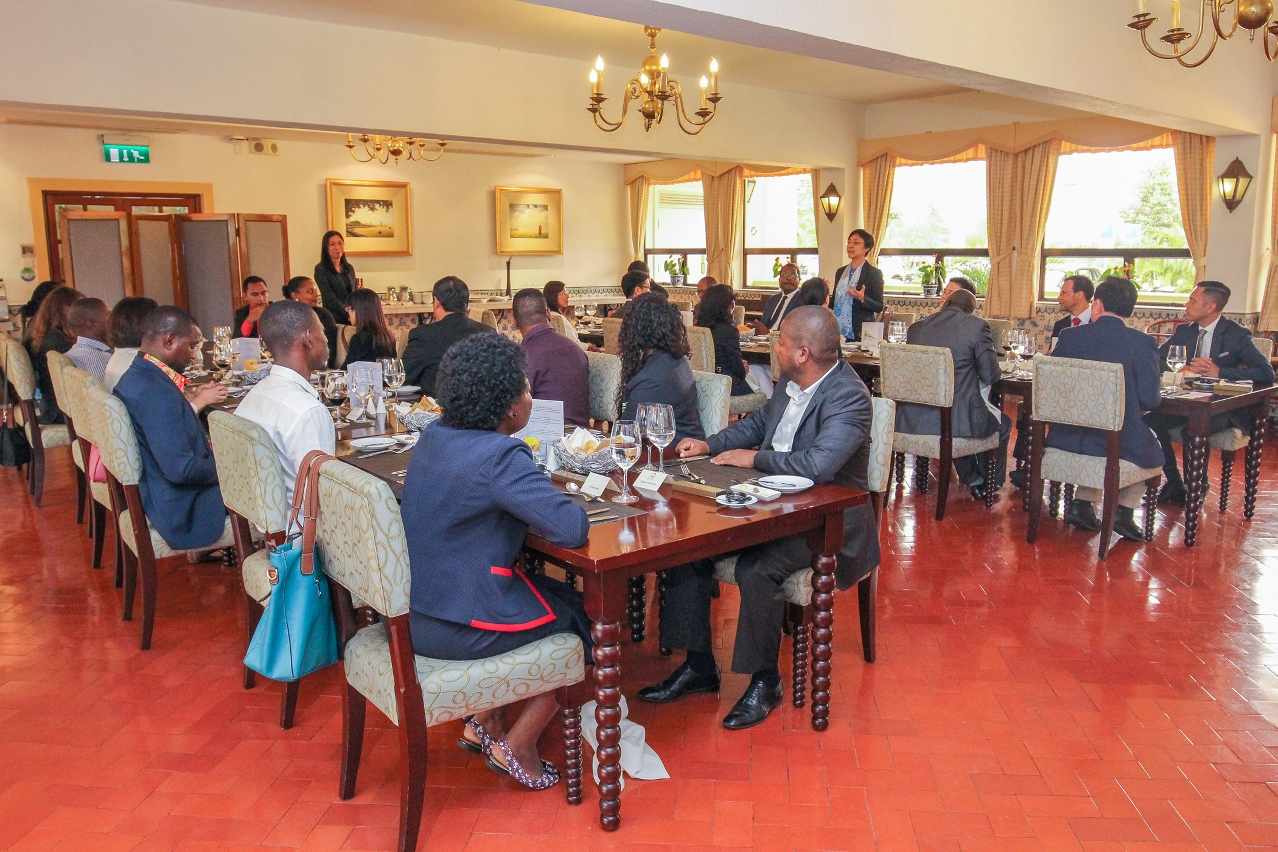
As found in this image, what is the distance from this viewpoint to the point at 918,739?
9.71ft

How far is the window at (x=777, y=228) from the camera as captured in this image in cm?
1158

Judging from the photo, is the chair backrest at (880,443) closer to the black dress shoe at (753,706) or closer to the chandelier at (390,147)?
the black dress shoe at (753,706)

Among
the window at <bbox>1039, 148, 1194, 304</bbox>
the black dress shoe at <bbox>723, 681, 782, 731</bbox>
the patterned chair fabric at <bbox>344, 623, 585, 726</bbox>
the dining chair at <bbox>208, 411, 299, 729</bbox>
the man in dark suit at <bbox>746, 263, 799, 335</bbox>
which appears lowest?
the black dress shoe at <bbox>723, 681, 782, 731</bbox>

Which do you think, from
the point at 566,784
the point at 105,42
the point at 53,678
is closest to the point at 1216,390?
the point at 566,784

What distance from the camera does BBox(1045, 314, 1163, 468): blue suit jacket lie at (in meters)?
4.50

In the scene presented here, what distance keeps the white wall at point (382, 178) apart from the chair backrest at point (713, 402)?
27.0 ft

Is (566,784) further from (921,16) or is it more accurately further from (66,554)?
(921,16)

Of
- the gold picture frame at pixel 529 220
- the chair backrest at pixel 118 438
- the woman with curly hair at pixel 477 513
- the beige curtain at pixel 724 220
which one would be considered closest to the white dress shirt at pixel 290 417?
the chair backrest at pixel 118 438

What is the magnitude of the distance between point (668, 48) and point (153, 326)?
16.2 ft

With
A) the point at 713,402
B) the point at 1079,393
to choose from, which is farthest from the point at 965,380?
the point at 713,402

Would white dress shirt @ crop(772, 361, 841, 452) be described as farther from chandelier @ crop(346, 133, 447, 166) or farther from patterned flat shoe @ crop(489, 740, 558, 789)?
chandelier @ crop(346, 133, 447, 166)

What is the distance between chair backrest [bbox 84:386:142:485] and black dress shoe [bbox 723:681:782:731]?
7.65 ft

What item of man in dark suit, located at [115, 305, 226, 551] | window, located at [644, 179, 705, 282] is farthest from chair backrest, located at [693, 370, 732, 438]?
window, located at [644, 179, 705, 282]

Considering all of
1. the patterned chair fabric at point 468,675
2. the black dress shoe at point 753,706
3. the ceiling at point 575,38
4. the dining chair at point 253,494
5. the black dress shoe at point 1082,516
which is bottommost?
the black dress shoe at point 753,706
